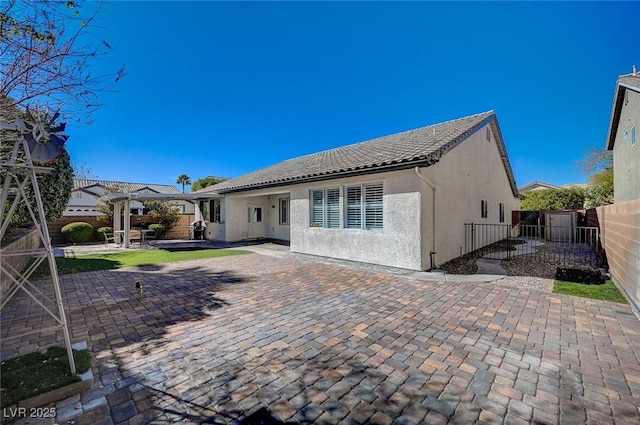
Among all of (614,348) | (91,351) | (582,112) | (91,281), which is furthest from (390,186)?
(582,112)

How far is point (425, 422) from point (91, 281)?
9.49 meters

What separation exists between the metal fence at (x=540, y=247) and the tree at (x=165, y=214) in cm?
2113

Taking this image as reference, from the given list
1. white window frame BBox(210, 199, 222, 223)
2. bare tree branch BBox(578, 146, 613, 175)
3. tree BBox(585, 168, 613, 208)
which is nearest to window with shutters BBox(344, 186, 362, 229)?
white window frame BBox(210, 199, 222, 223)

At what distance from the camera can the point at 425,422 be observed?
252 cm

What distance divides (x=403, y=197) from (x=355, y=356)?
21.0 ft

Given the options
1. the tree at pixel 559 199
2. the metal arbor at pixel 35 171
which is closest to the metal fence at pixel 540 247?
the metal arbor at pixel 35 171

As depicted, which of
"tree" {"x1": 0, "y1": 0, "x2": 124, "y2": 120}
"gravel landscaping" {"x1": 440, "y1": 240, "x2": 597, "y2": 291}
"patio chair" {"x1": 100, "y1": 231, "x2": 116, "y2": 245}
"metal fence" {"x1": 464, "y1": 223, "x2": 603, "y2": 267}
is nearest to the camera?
"tree" {"x1": 0, "y1": 0, "x2": 124, "y2": 120}

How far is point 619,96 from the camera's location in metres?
13.8

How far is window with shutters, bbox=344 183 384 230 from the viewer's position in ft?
32.8

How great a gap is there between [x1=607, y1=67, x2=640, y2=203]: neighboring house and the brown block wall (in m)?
5.68

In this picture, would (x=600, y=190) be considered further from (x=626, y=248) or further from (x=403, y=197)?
(x=403, y=197)

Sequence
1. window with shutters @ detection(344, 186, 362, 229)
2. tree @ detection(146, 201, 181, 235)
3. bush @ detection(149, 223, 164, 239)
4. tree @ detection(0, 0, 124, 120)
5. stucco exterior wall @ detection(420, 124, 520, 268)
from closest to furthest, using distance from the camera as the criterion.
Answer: tree @ detection(0, 0, 124, 120)
stucco exterior wall @ detection(420, 124, 520, 268)
window with shutters @ detection(344, 186, 362, 229)
bush @ detection(149, 223, 164, 239)
tree @ detection(146, 201, 181, 235)

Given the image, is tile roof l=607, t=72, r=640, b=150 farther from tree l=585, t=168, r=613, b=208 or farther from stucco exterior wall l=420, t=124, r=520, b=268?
tree l=585, t=168, r=613, b=208

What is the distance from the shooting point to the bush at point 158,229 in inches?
824
